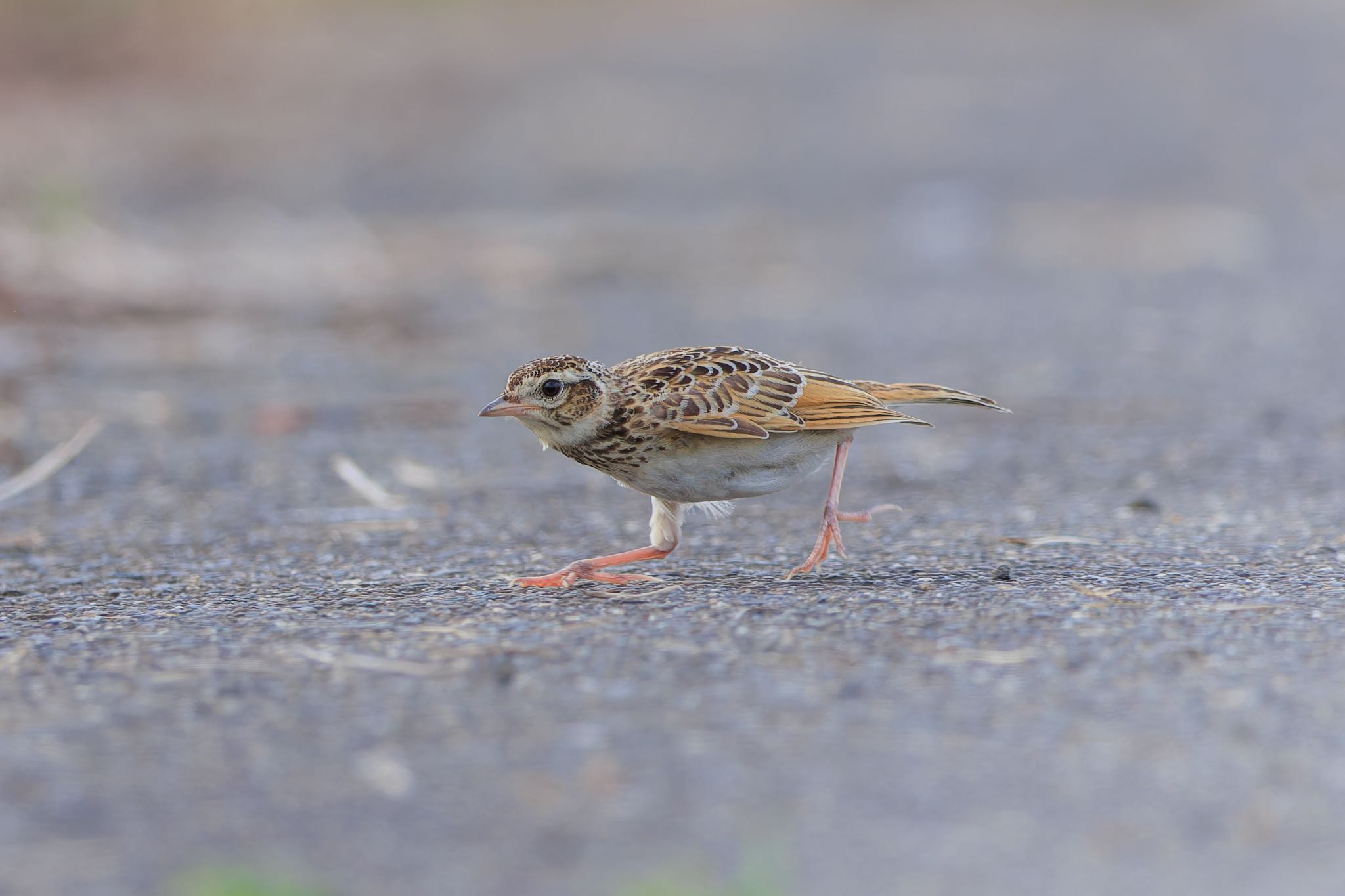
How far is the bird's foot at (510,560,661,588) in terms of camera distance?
5402mm

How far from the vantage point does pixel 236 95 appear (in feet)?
77.6

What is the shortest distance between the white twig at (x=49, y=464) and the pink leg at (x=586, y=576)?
270 cm

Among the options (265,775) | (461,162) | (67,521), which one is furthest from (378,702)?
(461,162)

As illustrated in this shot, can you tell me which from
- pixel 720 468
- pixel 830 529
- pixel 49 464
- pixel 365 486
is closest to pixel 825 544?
pixel 830 529

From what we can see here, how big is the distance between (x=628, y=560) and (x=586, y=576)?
8.0 inches

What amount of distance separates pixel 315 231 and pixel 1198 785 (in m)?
13.8

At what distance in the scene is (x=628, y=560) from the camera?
18.5ft

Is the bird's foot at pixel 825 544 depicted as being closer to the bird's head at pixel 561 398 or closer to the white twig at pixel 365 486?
the bird's head at pixel 561 398

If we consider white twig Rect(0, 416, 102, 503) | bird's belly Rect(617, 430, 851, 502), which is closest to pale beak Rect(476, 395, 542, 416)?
bird's belly Rect(617, 430, 851, 502)

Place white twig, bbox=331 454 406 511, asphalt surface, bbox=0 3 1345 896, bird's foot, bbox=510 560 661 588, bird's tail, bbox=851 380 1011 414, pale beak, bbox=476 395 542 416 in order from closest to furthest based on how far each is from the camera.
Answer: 1. asphalt surface, bbox=0 3 1345 896
2. bird's foot, bbox=510 560 661 588
3. pale beak, bbox=476 395 542 416
4. bird's tail, bbox=851 380 1011 414
5. white twig, bbox=331 454 406 511

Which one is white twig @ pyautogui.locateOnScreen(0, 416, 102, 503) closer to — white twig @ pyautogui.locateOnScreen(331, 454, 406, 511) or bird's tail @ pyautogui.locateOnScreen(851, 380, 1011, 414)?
white twig @ pyautogui.locateOnScreen(331, 454, 406, 511)

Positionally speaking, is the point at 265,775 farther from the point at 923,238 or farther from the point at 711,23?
the point at 711,23

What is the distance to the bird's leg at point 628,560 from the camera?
5418 millimetres

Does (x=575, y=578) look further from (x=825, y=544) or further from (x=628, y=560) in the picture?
(x=825, y=544)
